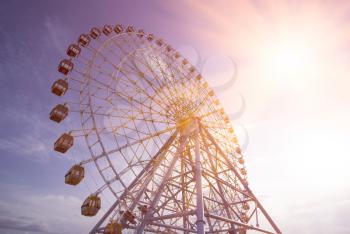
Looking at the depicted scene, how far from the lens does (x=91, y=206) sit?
12.1 m

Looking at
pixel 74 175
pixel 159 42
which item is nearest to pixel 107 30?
pixel 159 42

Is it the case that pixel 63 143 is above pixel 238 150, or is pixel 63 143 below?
below

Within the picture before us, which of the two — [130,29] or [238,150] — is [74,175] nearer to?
[130,29]

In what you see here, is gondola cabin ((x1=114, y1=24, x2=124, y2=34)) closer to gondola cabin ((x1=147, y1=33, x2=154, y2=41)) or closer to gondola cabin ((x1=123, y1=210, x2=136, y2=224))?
gondola cabin ((x1=147, y1=33, x2=154, y2=41))

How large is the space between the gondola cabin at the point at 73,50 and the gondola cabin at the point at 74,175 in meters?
7.53

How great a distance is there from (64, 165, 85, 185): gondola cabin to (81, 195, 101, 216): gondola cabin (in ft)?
4.30

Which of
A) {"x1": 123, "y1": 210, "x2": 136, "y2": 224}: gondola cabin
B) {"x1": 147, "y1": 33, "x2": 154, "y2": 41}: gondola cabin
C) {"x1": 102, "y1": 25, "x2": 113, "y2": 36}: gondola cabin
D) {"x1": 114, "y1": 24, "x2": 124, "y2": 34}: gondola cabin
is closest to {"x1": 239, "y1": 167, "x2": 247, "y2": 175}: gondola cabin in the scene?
{"x1": 123, "y1": 210, "x2": 136, "y2": 224}: gondola cabin

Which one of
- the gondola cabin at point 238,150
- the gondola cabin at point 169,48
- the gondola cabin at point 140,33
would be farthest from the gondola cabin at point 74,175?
the gondola cabin at point 169,48

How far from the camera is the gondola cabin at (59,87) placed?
48.3ft

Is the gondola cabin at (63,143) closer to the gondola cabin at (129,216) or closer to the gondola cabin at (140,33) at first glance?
the gondola cabin at (129,216)

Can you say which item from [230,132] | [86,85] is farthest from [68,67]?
[230,132]

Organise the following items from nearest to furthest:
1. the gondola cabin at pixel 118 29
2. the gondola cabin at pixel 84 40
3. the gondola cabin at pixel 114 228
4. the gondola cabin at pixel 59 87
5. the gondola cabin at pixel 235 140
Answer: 1. the gondola cabin at pixel 114 228
2. the gondola cabin at pixel 59 87
3. the gondola cabin at pixel 84 40
4. the gondola cabin at pixel 118 29
5. the gondola cabin at pixel 235 140

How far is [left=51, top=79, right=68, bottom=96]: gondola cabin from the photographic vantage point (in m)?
14.7

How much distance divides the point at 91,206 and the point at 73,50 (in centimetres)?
1006
